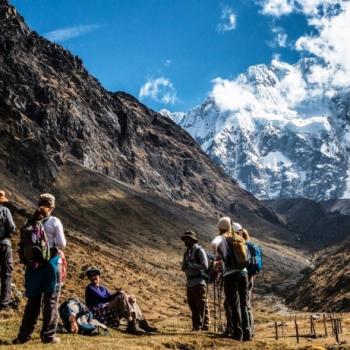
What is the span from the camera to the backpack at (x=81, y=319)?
14.9 m

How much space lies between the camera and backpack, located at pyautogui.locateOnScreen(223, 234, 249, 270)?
14406 millimetres

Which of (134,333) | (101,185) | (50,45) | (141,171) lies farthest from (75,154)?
(134,333)

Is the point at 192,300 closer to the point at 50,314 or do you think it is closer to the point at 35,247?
the point at 50,314

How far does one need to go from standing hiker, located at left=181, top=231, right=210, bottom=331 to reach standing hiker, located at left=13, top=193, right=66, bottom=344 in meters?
5.11

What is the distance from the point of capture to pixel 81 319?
15242mm

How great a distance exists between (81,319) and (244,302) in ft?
13.9

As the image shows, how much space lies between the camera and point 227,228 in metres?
14.7

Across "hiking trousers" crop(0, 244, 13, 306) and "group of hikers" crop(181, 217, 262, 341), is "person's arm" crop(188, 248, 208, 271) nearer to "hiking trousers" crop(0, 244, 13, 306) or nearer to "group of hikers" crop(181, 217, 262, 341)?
"group of hikers" crop(181, 217, 262, 341)

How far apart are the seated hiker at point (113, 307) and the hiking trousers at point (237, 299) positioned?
2861 millimetres

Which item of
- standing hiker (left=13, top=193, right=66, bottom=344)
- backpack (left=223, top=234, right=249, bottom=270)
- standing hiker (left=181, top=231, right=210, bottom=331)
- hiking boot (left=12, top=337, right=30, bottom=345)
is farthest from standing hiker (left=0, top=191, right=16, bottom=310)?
backpack (left=223, top=234, right=249, bottom=270)

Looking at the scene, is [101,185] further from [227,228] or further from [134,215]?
[227,228]

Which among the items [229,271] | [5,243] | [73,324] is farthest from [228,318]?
[5,243]

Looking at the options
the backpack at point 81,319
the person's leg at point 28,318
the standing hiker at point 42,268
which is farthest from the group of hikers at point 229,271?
the person's leg at point 28,318

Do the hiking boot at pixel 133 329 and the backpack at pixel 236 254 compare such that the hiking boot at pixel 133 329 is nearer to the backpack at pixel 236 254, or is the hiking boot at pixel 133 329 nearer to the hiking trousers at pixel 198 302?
the hiking trousers at pixel 198 302
